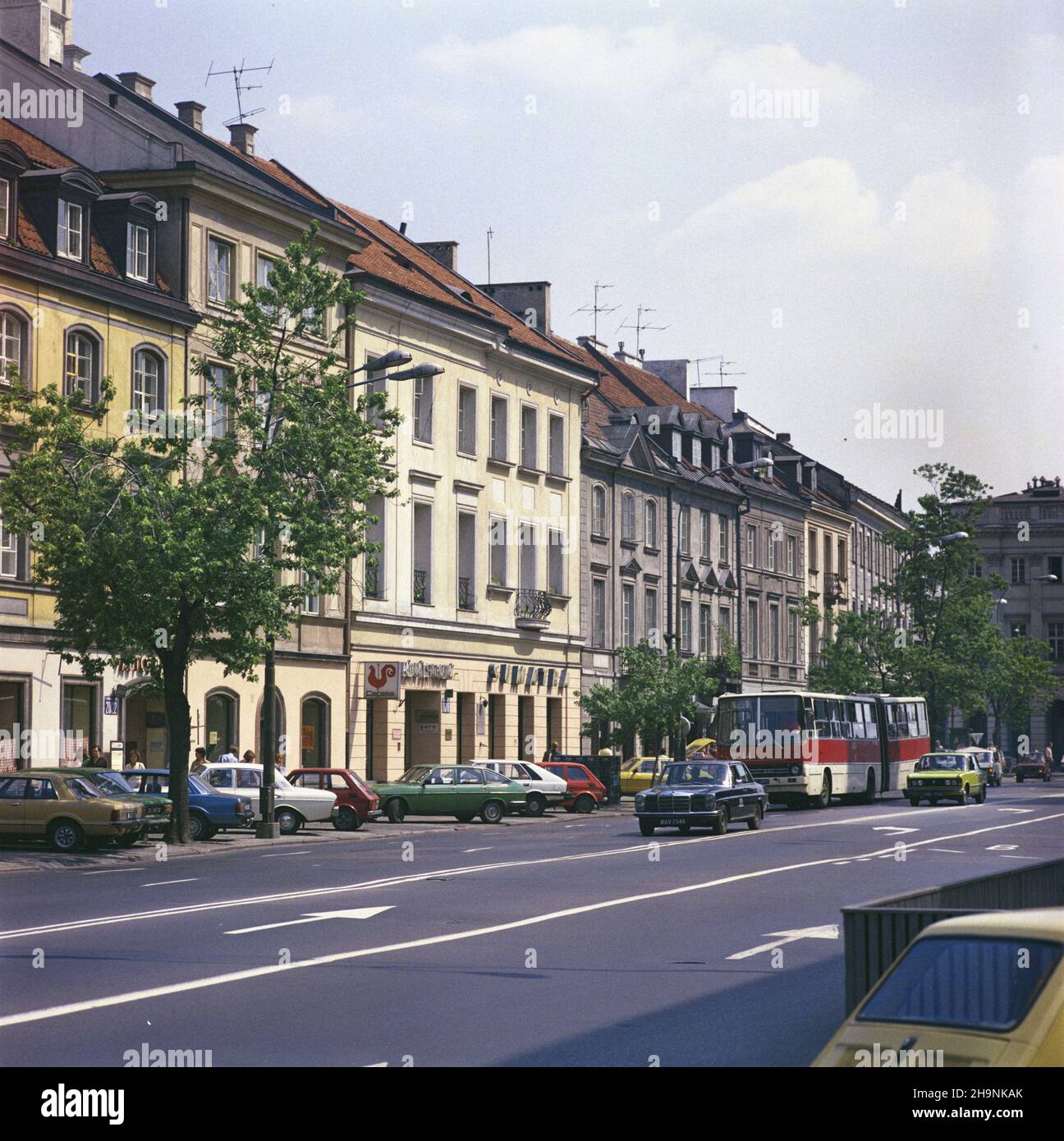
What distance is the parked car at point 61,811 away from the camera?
30766 millimetres

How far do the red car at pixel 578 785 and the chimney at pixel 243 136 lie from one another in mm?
19579

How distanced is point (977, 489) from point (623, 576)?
68.2 ft

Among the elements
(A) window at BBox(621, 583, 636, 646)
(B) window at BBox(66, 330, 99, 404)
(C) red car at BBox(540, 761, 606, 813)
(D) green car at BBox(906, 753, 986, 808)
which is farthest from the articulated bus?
(B) window at BBox(66, 330, 99, 404)

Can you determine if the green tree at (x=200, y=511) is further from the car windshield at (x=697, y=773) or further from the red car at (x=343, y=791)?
the car windshield at (x=697, y=773)

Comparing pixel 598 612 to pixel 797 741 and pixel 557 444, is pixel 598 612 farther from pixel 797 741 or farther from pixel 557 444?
pixel 797 741

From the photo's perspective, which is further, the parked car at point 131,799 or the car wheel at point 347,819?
the car wheel at point 347,819

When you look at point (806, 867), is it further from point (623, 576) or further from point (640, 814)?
point (623, 576)

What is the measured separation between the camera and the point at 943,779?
183ft

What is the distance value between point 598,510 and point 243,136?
19.6m

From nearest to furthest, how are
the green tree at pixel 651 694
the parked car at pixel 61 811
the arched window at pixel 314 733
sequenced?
the parked car at pixel 61 811 < the arched window at pixel 314 733 < the green tree at pixel 651 694

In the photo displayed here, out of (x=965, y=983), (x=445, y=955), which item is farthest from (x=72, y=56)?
(x=965, y=983)

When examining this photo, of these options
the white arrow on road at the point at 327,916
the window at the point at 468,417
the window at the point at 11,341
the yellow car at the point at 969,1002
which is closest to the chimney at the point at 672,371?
the window at the point at 468,417

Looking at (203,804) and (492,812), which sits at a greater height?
(203,804)

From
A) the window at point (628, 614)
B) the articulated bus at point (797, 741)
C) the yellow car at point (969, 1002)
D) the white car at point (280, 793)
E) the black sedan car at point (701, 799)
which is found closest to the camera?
the yellow car at point (969, 1002)
